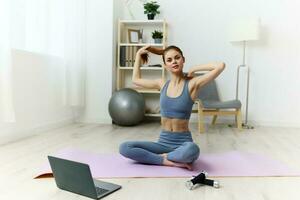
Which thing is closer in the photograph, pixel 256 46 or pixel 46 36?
pixel 46 36

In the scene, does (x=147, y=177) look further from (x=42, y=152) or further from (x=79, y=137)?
(x=79, y=137)

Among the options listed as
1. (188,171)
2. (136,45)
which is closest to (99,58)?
(136,45)

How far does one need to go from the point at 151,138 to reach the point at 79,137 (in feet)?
2.38

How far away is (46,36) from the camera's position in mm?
3602

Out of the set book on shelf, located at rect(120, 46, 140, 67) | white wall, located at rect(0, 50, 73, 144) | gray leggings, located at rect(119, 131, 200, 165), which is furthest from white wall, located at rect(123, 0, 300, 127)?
gray leggings, located at rect(119, 131, 200, 165)

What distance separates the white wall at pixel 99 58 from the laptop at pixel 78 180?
109 inches

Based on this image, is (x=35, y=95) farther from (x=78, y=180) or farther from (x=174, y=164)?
(x=78, y=180)

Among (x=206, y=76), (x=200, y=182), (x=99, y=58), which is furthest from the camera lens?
(x=99, y=58)

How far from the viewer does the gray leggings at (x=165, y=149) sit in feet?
6.80

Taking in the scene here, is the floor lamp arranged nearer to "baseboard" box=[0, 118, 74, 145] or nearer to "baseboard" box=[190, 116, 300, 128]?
"baseboard" box=[190, 116, 300, 128]

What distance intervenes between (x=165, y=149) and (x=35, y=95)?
6.00 ft

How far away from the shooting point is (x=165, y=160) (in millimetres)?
2174

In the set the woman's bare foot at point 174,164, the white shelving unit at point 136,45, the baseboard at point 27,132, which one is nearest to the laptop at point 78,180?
the woman's bare foot at point 174,164

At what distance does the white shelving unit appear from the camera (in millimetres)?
4566
